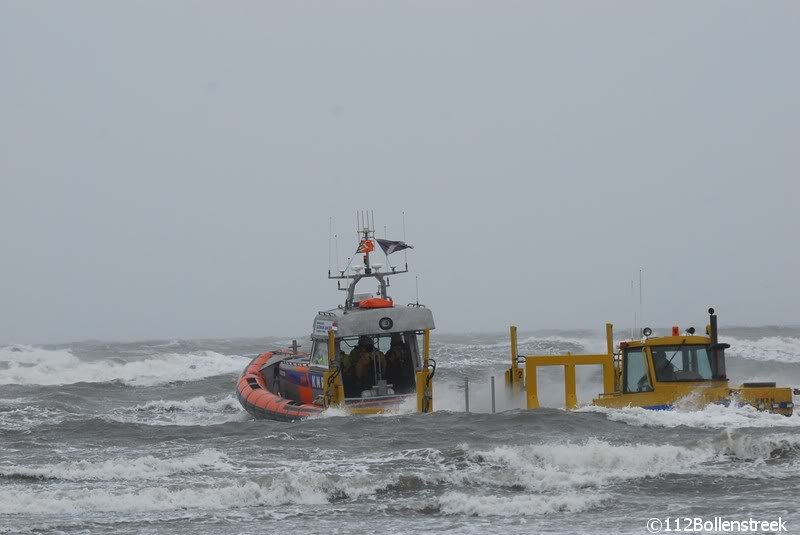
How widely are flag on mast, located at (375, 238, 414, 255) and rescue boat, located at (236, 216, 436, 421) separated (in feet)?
0.06

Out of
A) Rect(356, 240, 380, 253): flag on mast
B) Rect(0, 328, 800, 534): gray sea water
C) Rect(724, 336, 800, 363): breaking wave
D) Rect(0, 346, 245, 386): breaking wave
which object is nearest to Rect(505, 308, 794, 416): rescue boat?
Rect(0, 328, 800, 534): gray sea water

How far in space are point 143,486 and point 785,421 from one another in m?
8.93

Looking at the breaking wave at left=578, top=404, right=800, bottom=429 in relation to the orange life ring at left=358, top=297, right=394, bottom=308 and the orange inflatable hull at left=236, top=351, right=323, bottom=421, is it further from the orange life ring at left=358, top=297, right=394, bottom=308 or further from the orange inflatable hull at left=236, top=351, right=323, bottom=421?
the orange inflatable hull at left=236, top=351, right=323, bottom=421

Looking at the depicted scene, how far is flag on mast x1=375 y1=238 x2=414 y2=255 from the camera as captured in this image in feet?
65.7

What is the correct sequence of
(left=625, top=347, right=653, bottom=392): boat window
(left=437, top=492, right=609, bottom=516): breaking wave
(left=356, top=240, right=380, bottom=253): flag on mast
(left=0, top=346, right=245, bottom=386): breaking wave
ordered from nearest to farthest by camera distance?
(left=437, top=492, right=609, bottom=516): breaking wave → (left=625, top=347, right=653, bottom=392): boat window → (left=356, top=240, right=380, bottom=253): flag on mast → (left=0, top=346, right=245, bottom=386): breaking wave

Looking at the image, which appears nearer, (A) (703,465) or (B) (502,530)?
(B) (502,530)

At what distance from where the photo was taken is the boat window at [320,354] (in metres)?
19.2

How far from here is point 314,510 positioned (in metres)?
12.6

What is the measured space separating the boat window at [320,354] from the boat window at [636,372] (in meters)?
5.09

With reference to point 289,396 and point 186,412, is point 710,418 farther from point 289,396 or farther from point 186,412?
point 186,412

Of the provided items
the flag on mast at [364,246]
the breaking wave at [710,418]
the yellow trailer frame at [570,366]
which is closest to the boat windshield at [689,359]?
the breaking wave at [710,418]

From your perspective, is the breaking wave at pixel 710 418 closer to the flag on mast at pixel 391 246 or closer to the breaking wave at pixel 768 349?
the flag on mast at pixel 391 246

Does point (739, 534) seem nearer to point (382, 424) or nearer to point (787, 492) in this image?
point (787, 492)

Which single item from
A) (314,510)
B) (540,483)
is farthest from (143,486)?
(540,483)
